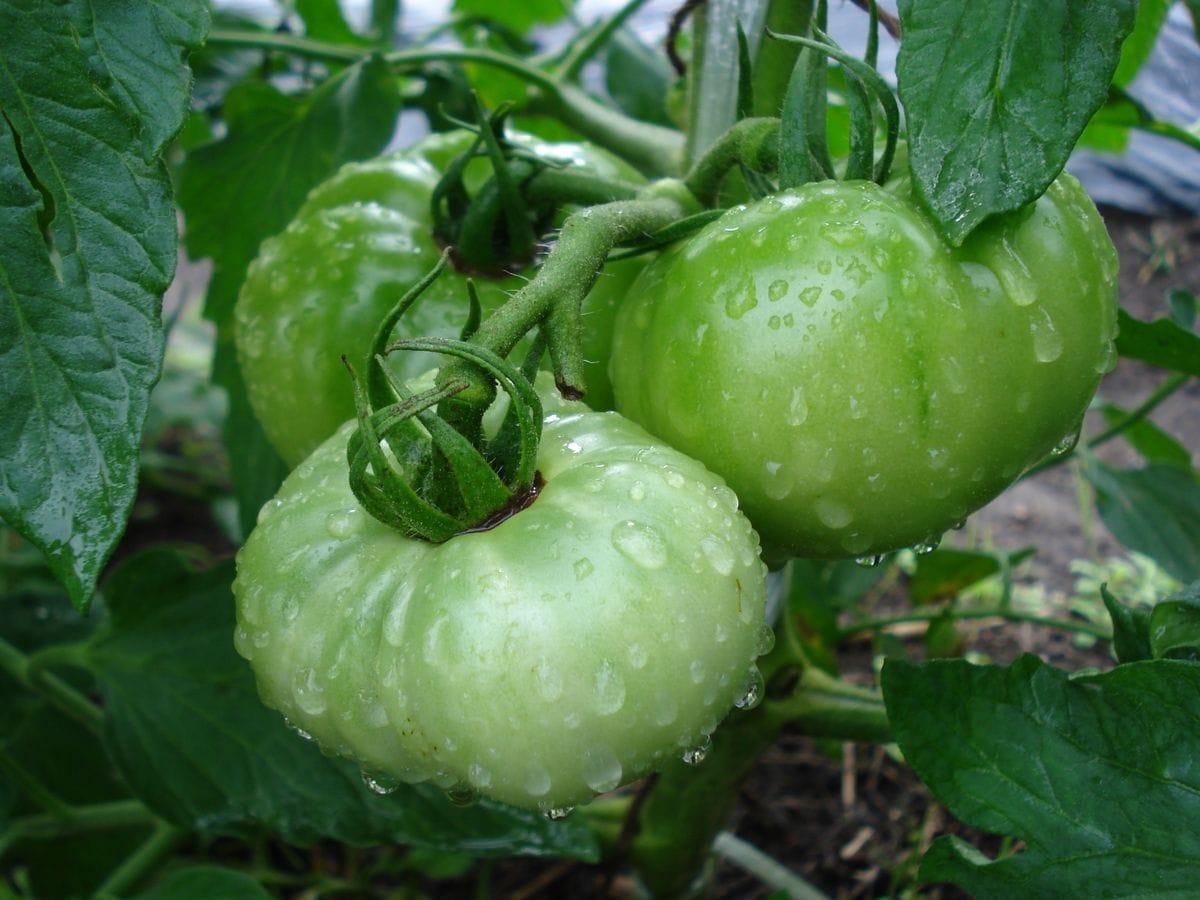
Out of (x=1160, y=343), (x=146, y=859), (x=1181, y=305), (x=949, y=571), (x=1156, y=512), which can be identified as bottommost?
(x=146, y=859)

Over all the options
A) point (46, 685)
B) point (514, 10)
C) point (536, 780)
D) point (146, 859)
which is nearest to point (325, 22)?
point (514, 10)

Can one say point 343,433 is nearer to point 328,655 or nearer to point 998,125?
point 328,655

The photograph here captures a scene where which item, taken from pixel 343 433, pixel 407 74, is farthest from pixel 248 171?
pixel 343 433

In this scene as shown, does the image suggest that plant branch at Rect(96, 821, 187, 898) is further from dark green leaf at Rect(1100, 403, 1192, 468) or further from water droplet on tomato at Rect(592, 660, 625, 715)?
dark green leaf at Rect(1100, 403, 1192, 468)

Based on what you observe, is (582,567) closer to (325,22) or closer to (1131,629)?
(1131,629)

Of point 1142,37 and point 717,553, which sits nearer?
point 717,553

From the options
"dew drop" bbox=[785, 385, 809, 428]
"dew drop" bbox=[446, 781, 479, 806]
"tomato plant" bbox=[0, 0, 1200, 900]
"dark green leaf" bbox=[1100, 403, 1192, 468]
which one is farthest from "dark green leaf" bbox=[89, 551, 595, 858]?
"dark green leaf" bbox=[1100, 403, 1192, 468]
